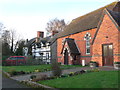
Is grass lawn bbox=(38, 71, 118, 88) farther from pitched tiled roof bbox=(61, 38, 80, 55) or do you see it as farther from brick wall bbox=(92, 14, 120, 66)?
pitched tiled roof bbox=(61, 38, 80, 55)

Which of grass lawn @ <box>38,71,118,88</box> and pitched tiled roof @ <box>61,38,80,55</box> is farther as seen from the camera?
pitched tiled roof @ <box>61,38,80,55</box>

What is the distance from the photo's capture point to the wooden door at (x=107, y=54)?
16.1 m

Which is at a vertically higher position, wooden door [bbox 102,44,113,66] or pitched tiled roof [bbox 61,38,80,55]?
pitched tiled roof [bbox 61,38,80,55]

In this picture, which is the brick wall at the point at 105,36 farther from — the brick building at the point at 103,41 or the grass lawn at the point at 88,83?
the grass lawn at the point at 88,83

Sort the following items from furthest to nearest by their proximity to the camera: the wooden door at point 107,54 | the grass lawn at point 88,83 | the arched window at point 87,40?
1. the arched window at point 87,40
2. the wooden door at point 107,54
3. the grass lawn at point 88,83

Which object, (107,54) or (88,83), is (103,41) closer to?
(107,54)

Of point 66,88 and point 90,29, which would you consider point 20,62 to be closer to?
point 90,29

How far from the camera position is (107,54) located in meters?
16.5

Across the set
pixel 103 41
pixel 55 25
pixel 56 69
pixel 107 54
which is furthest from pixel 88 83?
pixel 55 25

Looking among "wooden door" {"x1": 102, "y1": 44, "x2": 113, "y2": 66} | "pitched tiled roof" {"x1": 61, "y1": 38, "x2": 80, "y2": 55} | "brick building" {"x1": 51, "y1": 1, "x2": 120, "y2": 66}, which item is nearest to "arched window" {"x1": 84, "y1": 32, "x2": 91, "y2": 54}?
"brick building" {"x1": 51, "y1": 1, "x2": 120, "y2": 66}

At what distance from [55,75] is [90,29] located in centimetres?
1296

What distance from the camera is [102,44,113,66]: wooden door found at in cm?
1606

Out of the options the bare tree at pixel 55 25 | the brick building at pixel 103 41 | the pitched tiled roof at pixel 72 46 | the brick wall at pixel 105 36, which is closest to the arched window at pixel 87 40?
the brick building at pixel 103 41

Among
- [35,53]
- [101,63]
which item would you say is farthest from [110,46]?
[35,53]
